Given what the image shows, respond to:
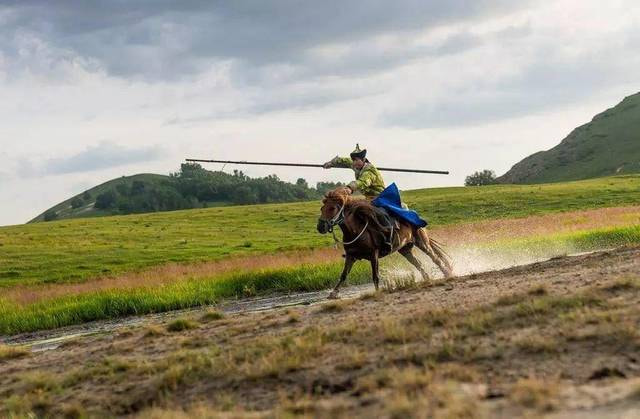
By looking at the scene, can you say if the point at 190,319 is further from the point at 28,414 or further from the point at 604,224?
the point at 604,224

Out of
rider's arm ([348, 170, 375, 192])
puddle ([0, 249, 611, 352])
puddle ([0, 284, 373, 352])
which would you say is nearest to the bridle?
rider's arm ([348, 170, 375, 192])

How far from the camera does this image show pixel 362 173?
19.0 m

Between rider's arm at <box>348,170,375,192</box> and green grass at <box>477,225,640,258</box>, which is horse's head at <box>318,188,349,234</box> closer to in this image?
rider's arm at <box>348,170,375,192</box>

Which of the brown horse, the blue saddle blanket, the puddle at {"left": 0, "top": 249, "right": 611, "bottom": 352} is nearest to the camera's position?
the brown horse

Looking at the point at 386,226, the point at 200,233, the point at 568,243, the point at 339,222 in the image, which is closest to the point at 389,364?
the point at 339,222

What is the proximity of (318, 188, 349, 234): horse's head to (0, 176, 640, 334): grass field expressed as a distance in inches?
331

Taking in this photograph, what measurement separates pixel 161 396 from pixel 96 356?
3.69 metres

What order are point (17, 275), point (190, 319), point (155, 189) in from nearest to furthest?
1. point (190, 319)
2. point (17, 275)
3. point (155, 189)

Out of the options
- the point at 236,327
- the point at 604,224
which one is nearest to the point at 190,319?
the point at 236,327

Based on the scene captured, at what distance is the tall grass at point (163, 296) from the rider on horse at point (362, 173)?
6712mm

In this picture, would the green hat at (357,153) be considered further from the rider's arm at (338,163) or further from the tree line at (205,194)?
the tree line at (205,194)

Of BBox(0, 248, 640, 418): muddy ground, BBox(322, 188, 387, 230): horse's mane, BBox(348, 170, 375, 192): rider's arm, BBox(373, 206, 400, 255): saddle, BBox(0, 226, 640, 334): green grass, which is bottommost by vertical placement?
BBox(0, 226, 640, 334): green grass

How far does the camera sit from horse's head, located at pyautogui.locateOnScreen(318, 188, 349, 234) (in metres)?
17.2

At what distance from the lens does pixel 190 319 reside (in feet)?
44.9
